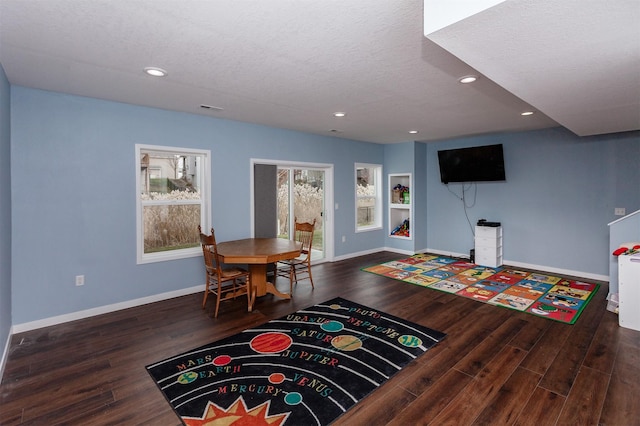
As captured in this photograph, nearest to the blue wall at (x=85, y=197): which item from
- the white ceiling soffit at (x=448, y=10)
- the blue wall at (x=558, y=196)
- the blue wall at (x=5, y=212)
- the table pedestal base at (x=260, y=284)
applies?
the blue wall at (x=5, y=212)

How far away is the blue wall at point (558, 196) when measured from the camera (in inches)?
191

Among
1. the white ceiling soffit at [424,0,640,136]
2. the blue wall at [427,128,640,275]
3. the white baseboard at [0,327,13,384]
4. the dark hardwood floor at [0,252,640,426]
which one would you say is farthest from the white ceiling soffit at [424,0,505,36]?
the blue wall at [427,128,640,275]

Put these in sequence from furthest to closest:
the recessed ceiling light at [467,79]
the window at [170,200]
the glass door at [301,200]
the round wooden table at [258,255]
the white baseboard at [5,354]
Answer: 1. the glass door at [301,200]
2. the window at [170,200]
3. the round wooden table at [258,255]
4. the recessed ceiling light at [467,79]
5. the white baseboard at [5,354]

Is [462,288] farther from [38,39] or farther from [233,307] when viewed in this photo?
[38,39]

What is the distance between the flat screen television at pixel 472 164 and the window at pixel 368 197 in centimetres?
143

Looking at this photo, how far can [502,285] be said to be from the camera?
4703mm

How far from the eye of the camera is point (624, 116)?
3.42m

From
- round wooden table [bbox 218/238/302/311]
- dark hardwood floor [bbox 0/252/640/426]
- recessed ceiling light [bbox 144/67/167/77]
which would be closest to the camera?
dark hardwood floor [bbox 0/252/640/426]

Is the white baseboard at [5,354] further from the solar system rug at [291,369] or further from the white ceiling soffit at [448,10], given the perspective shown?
the white ceiling soffit at [448,10]

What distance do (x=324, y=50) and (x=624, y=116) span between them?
3.44 metres

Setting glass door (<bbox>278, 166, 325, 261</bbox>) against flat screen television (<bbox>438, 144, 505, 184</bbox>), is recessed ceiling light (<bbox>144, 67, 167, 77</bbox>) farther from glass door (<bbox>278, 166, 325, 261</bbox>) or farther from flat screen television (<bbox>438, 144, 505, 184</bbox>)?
flat screen television (<bbox>438, 144, 505, 184</bbox>)

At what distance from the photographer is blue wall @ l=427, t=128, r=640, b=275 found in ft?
16.0

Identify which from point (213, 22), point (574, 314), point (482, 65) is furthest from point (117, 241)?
point (574, 314)

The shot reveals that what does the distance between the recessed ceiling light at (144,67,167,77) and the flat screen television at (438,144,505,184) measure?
537cm
